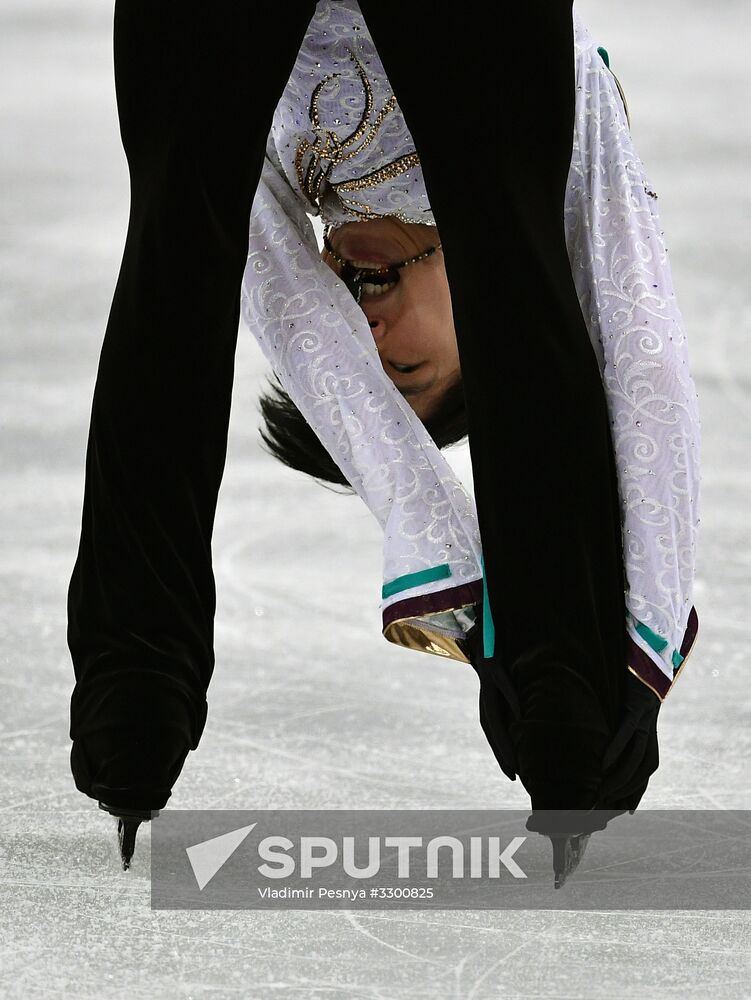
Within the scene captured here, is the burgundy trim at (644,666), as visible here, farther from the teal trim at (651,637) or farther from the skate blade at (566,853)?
the skate blade at (566,853)

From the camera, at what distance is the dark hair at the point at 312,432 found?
1709 millimetres

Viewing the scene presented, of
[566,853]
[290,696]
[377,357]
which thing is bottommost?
[290,696]

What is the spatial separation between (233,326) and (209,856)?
594 millimetres

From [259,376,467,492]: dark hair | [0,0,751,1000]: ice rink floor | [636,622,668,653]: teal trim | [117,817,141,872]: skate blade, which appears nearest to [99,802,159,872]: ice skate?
[117,817,141,872]: skate blade

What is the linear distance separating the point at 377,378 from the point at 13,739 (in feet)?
3.14

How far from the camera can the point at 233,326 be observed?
1.24m

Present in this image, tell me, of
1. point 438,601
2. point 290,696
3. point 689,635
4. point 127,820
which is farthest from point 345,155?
point 290,696

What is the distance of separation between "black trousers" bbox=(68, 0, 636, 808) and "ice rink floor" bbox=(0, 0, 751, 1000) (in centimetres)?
37

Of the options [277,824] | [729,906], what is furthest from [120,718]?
[729,906]

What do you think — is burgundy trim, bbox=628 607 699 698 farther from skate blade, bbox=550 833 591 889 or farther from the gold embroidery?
the gold embroidery

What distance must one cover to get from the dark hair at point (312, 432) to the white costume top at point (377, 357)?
0.25 m

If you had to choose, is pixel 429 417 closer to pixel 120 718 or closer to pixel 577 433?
pixel 577 433

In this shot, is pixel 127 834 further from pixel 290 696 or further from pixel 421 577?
pixel 290 696

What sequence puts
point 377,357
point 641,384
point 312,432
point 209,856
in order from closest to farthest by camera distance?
1. point 641,384
2. point 377,357
3. point 209,856
4. point 312,432
